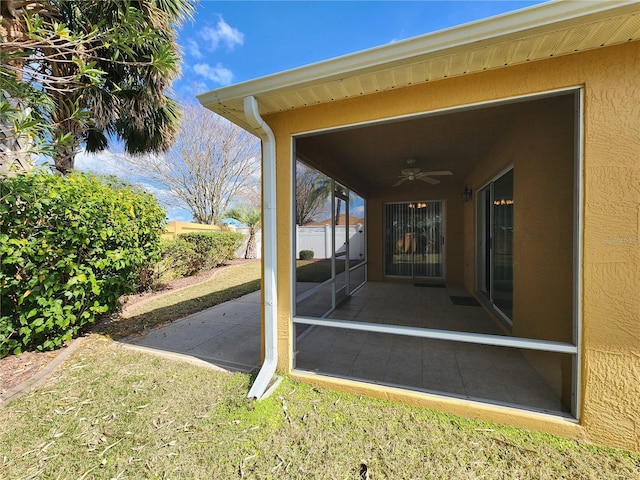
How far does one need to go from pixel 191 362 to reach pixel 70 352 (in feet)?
5.39

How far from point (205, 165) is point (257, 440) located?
1603 centimetres

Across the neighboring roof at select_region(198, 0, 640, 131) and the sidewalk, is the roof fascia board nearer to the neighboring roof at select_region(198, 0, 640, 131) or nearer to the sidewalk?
the neighboring roof at select_region(198, 0, 640, 131)

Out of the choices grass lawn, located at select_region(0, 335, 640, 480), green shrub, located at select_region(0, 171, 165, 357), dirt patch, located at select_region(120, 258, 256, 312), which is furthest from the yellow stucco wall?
dirt patch, located at select_region(120, 258, 256, 312)

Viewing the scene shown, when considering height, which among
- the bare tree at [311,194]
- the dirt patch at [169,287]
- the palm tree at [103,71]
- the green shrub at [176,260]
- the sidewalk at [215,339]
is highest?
the palm tree at [103,71]

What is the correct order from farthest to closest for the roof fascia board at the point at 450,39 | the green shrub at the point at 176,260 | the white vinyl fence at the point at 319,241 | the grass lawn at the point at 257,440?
the white vinyl fence at the point at 319,241, the green shrub at the point at 176,260, the grass lawn at the point at 257,440, the roof fascia board at the point at 450,39

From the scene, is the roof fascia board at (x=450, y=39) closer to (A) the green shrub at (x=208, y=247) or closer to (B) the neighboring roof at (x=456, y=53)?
(B) the neighboring roof at (x=456, y=53)

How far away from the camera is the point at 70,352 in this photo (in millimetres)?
3221

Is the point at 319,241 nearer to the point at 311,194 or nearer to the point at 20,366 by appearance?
the point at 311,194

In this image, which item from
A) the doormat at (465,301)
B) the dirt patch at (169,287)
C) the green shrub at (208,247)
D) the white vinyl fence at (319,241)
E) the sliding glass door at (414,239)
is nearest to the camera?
the doormat at (465,301)

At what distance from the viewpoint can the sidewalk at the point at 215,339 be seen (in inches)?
123

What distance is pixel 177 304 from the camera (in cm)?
554

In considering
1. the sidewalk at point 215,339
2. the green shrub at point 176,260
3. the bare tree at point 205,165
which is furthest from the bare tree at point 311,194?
the bare tree at point 205,165

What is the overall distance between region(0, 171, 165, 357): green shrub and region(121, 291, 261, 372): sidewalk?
84cm

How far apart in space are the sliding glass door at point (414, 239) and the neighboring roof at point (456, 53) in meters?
5.69
